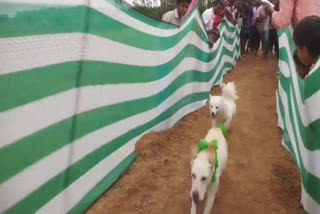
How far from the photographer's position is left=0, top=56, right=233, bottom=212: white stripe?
7.84 feet

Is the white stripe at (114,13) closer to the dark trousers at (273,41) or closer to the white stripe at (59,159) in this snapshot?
the white stripe at (59,159)

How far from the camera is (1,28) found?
220 cm

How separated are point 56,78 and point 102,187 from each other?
1.28 metres

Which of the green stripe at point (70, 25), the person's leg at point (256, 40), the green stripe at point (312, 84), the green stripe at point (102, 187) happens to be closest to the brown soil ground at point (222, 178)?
the green stripe at point (102, 187)

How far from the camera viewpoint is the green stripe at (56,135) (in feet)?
7.78

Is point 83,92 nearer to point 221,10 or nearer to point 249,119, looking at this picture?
point 249,119

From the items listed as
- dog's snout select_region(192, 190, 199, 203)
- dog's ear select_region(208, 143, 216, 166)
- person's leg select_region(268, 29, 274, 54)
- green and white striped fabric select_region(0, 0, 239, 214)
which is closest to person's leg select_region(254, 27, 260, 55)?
person's leg select_region(268, 29, 274, 54)

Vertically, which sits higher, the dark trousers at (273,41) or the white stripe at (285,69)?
the dark trousers at (273,41)

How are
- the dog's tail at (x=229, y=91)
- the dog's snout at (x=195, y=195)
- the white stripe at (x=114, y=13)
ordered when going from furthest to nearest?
the dog's tail at (x=229, y=91), the dog's snout at (x=195, y=195), the white stripe at (x=114, y=13)

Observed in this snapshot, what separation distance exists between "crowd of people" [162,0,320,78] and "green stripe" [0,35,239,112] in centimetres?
164

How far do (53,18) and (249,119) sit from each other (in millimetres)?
4811

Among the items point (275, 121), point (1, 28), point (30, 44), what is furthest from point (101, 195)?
point (275, 121)

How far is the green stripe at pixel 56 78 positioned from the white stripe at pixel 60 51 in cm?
4

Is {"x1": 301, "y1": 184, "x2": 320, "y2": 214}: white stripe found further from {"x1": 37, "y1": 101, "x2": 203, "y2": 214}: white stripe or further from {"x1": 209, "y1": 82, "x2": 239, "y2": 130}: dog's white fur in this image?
{"x1": 209, "y1": 82, "x2": 239, "y2": 130}: dog's white fur
